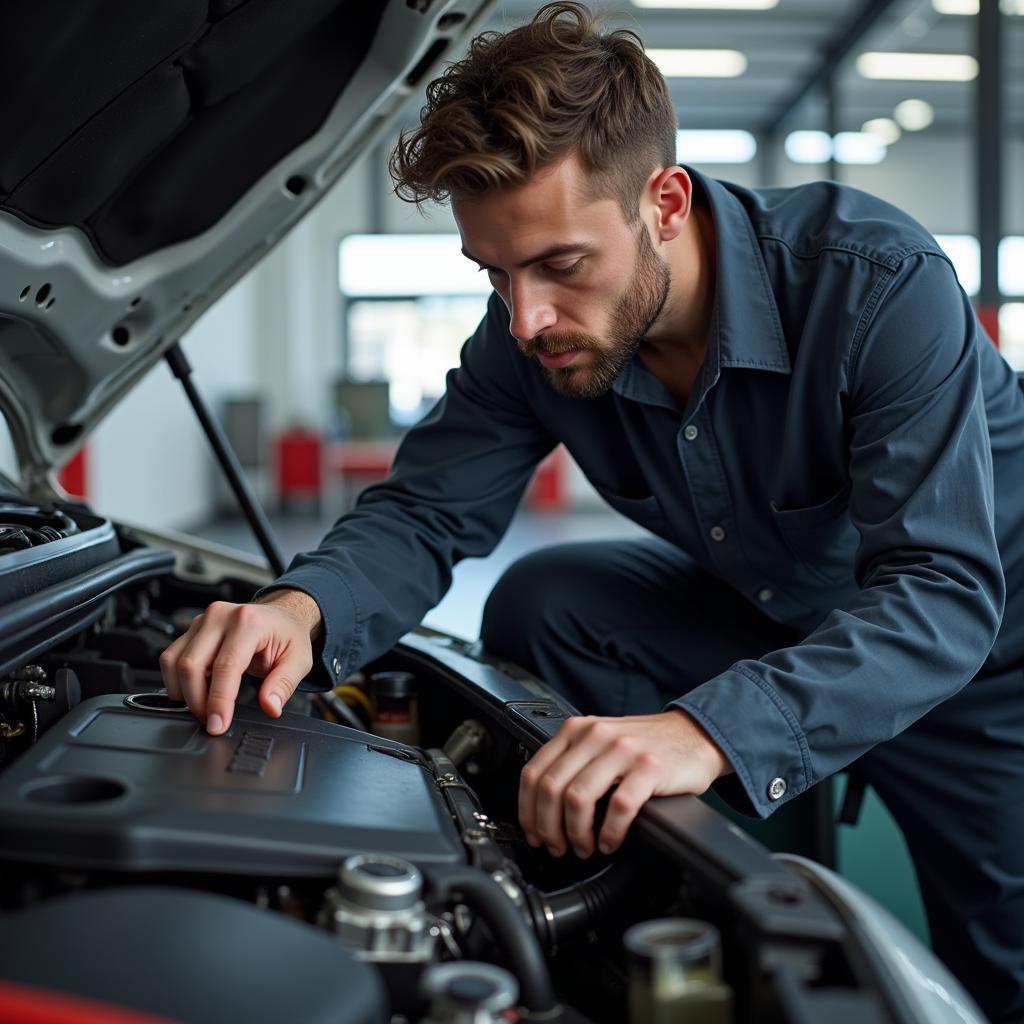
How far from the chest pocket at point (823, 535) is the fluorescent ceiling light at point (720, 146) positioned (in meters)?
9.88

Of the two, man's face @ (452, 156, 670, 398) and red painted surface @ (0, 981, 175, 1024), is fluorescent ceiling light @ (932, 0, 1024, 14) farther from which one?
red painted surface @ (0, 981, 175, 1024)

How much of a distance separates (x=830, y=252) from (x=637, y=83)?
0.28 metres

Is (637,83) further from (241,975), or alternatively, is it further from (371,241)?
(371,241)

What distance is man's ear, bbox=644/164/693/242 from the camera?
1.30m

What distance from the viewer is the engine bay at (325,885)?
55 cm

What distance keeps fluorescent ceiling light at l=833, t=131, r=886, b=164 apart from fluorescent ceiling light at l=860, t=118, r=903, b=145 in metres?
0.04

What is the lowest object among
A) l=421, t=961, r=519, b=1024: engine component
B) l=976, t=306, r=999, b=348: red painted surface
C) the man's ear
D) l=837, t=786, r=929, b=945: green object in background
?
l=837, t=786, r=929, b=945: green object in background

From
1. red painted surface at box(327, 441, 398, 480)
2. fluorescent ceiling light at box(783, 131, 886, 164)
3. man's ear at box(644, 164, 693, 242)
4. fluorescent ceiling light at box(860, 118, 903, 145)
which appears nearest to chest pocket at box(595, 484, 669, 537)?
man's ear at box(644, 164, 693, 242)

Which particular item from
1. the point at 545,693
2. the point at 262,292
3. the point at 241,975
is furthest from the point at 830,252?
the point at 262,292

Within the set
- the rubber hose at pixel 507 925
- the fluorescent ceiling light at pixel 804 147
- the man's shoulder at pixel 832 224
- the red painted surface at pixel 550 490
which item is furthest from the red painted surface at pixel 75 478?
the fluorescent ceiling light at pixel 804 147

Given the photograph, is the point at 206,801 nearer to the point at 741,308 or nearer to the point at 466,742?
the point at 466,742

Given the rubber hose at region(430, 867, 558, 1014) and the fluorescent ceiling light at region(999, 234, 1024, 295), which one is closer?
the rubber hose at region(430, 867, 558, 1014)

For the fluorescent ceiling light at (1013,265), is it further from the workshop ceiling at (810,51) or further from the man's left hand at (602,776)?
the man's left hand at (602,776)

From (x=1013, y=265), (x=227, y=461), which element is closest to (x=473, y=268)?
(x=1013, y=265)
